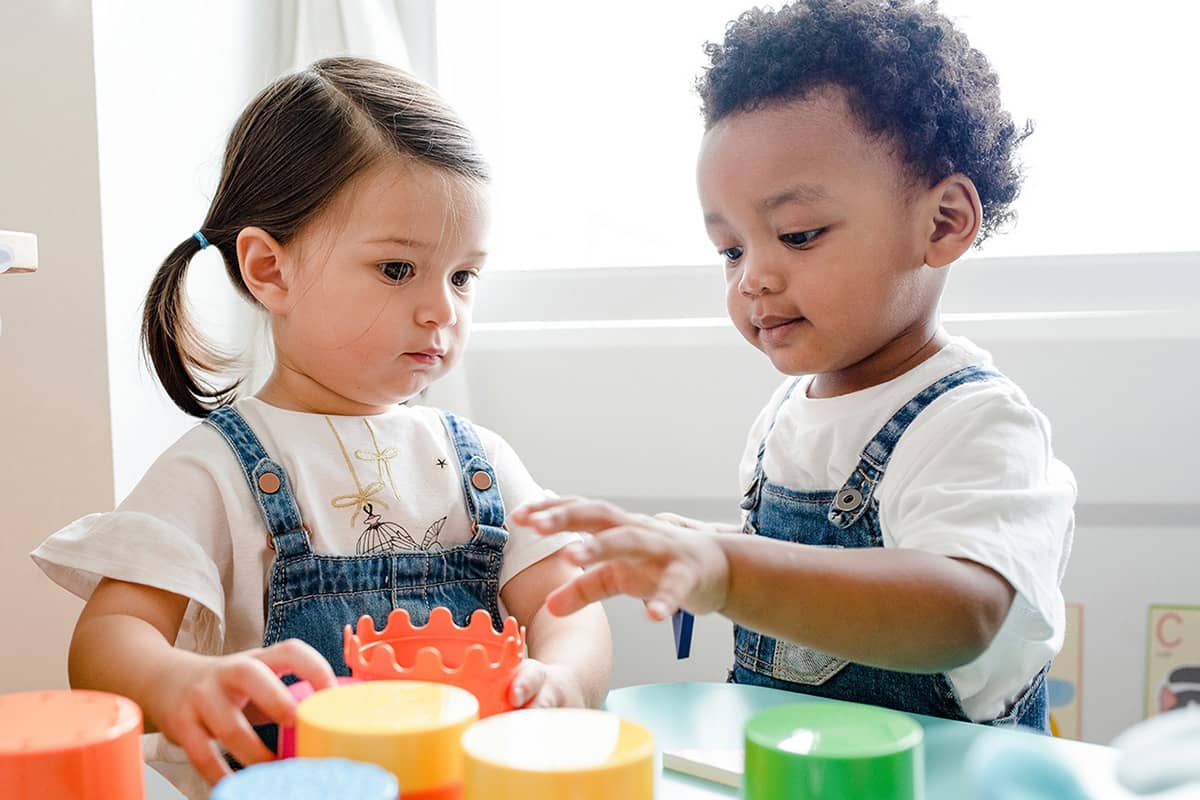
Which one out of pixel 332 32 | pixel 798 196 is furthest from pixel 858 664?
pixel 332 32

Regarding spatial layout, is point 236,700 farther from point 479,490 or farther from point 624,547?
point 479,490

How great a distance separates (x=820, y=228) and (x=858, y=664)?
1.00ft

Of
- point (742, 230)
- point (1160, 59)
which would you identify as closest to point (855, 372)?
point (742, 230)

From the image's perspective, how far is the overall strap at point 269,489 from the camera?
0.80 m

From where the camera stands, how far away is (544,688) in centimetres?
62

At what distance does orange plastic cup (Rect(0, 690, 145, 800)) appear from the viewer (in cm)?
42

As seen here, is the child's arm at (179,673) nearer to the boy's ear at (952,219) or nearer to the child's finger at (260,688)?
the child's finger at (260,688)

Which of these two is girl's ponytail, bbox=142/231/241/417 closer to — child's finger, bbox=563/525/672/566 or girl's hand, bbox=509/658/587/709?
girl's hand, bbox=509/658/587/709

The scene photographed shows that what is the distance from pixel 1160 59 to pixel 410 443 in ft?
3.12

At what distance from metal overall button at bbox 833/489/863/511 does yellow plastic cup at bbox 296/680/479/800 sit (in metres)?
0.42

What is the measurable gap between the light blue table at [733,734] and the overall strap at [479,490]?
0.59 ft

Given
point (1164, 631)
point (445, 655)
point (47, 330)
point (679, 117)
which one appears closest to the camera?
point (445, 655)

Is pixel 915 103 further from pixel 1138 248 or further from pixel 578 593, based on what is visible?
pixel 1138 248

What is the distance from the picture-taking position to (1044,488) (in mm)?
728
